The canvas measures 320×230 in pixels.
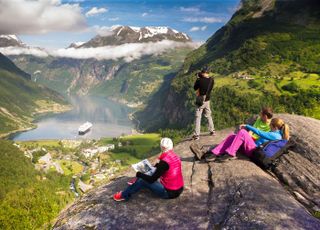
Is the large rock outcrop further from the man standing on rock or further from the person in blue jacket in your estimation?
A: the man standing on rock

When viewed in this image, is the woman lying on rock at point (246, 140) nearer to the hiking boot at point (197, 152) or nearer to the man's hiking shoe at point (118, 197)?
the hiking boot at point (197, 152)

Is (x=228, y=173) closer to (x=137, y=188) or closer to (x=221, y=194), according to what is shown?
(x=221, y=194)

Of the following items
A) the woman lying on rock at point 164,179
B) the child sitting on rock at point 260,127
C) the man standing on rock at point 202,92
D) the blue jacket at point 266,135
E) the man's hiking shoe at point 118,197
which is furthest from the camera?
the man standing on rock at point 202,92

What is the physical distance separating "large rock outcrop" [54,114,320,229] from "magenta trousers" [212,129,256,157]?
62cm

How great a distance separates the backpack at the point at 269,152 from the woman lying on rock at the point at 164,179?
18.2 feet

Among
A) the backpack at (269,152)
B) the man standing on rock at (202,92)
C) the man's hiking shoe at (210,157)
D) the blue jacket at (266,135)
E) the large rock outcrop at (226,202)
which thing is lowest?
the large rock outcrop at (226,202)

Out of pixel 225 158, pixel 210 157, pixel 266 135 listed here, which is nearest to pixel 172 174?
pixel 225 158

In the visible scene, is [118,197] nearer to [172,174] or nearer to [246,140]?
[172,174]

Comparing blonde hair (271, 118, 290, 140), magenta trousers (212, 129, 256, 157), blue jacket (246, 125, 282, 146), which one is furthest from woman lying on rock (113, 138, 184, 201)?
blonde hair (271, 118, 290, 140)

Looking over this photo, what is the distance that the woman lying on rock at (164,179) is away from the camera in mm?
16281

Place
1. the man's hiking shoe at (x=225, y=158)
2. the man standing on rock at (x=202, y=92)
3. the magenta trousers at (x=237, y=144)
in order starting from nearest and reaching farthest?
the magenta trousers at (x=237, y=144) < the man's hiking shoe at (x=225, y=158) < the man standing on rock at (x=202, y=92)

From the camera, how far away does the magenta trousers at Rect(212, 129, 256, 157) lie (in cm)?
2006

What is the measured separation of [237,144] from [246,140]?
0.61 meters

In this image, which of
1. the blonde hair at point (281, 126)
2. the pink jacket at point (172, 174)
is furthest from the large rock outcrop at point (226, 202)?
the blonde hair at point (281, 126)
